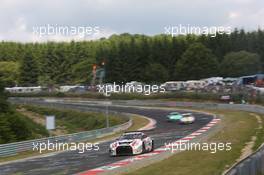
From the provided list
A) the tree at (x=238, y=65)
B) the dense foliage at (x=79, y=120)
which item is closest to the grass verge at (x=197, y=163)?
the dense foliage at (x=79, y=120)

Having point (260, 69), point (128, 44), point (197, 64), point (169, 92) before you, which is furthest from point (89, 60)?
point (169, 92)

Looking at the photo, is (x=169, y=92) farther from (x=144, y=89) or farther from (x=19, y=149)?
(x=19, y=149)

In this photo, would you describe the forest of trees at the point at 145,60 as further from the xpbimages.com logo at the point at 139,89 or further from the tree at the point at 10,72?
the xpbimages.com logo at the point at 139,89

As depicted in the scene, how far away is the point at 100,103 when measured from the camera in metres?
97.2

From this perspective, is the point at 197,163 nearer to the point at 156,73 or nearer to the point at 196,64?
the point at 196,64

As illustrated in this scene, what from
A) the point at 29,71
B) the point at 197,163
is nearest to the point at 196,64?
the point at 29,71

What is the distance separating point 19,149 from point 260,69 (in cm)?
10095

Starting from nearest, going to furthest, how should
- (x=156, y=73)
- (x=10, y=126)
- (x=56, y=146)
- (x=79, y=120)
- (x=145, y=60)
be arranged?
(x=56, y=146)
(x=10, y=126)
(x=79, y=120)
(x=156, y=73)
(x=145, y=60)

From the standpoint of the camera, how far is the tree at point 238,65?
119750 millimetres

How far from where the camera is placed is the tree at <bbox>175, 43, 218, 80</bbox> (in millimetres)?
119062

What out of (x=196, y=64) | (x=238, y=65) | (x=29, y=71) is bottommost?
(x=29, y=71)

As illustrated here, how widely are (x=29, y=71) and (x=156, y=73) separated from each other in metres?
43.1

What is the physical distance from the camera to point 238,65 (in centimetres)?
11944

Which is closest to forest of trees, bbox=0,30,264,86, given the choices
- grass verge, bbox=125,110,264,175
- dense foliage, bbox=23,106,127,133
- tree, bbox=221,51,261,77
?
tree, bbox=221,51,261,77
